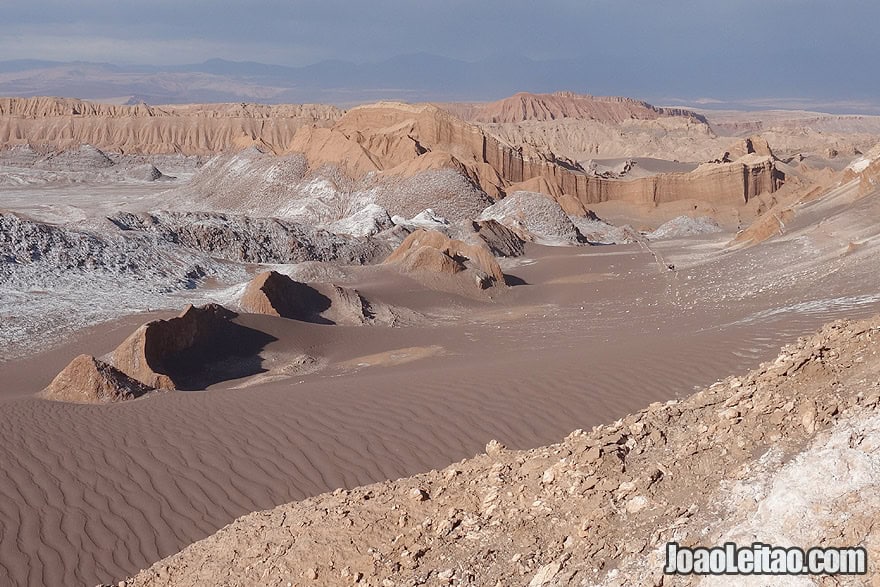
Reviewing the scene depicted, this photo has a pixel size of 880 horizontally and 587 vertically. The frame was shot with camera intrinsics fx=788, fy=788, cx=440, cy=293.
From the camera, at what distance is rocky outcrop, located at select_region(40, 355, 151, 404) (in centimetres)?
1047

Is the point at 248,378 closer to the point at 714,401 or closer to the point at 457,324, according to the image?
the point at 457,324

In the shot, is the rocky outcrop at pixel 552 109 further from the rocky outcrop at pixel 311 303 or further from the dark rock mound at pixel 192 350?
the dark rock mound at pixel 192 350

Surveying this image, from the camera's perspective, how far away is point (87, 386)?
34.7 feet

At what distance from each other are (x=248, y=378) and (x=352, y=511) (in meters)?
8.26

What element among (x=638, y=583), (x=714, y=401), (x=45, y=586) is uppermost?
(x=714, y=401)

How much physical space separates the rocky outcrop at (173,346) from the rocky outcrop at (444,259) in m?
7.25

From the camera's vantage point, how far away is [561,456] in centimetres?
516

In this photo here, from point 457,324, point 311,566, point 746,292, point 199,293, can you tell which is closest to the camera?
point 311,566

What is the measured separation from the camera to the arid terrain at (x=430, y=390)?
4410 millimetres

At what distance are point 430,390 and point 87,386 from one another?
468cm

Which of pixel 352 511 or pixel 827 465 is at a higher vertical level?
pixel 827 465

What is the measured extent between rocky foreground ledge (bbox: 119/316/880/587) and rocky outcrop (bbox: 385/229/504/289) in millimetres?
15573

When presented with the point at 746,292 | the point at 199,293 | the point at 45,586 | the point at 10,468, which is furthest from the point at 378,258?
the point at 45,586

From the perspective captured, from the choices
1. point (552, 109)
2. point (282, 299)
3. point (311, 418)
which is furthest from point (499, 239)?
point (552, 109)
